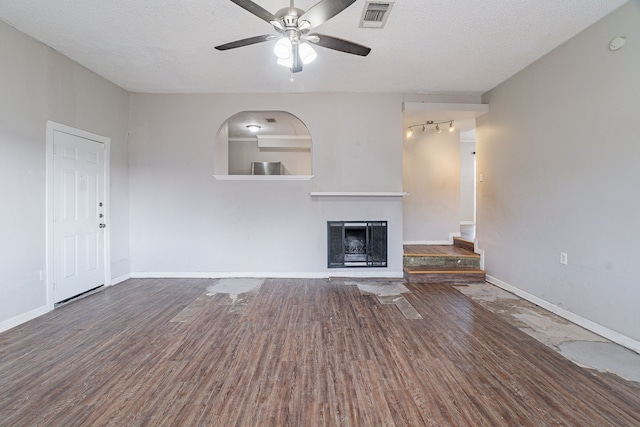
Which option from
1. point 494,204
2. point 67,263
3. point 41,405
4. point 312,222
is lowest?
point 41,405

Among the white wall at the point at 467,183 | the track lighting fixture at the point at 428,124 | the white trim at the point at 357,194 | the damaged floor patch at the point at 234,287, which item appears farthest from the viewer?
the white wall at the point at 467,183

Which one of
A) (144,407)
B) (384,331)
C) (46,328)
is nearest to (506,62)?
(384,331)

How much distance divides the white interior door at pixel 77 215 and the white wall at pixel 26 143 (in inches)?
7.4

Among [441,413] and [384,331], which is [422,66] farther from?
[441,413]

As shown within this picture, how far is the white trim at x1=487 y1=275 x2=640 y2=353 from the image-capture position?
7.80 feet

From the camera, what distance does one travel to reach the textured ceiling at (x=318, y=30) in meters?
2.47

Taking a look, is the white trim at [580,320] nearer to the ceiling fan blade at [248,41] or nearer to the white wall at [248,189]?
the white wall at [248,189]

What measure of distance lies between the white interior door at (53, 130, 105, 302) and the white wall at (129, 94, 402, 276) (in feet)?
1.93

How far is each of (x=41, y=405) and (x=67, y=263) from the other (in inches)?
88.1

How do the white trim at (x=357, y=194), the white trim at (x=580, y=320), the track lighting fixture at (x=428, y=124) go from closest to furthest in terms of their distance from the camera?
1. the white trim at (x=580, y=320)
2. the white trim at (x=357, y=194)
3. the track lighting fixture at (x=428, y=124)

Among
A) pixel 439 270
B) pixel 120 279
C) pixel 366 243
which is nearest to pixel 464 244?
pixel 439 270

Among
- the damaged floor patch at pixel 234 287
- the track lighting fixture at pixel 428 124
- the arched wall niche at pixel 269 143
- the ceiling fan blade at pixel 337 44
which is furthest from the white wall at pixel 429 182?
the ceiling fan blade at pixel 337 44

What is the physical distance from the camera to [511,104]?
12.6 ft

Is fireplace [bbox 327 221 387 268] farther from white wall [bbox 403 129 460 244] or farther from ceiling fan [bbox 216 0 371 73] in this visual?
ceiling fan [bbox 216 0 371 73]
